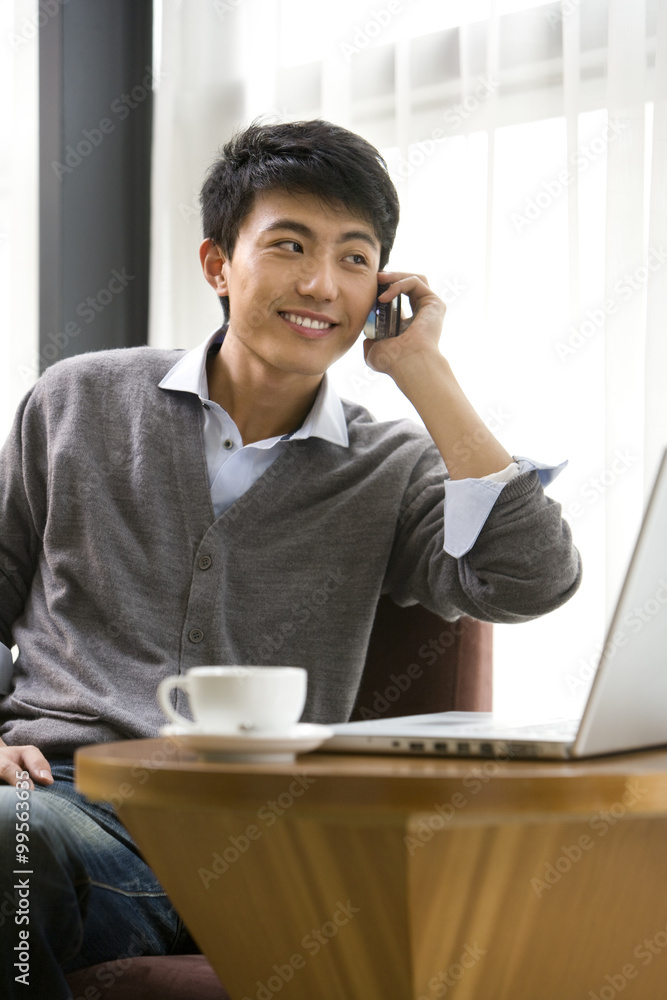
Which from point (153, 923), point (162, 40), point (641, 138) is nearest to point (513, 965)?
point (153, 923)

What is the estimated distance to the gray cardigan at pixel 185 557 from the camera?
144 cm

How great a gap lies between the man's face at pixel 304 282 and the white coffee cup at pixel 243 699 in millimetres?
937

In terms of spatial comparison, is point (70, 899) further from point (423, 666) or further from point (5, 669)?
point (423, 666)

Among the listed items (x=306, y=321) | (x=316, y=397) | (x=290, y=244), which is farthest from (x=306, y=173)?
(x=316, y=397)

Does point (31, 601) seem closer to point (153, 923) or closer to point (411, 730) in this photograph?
point (153, 923)

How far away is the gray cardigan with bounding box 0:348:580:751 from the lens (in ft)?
4.73

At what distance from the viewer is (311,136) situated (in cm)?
165

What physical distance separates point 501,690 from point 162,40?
5.90 ft
